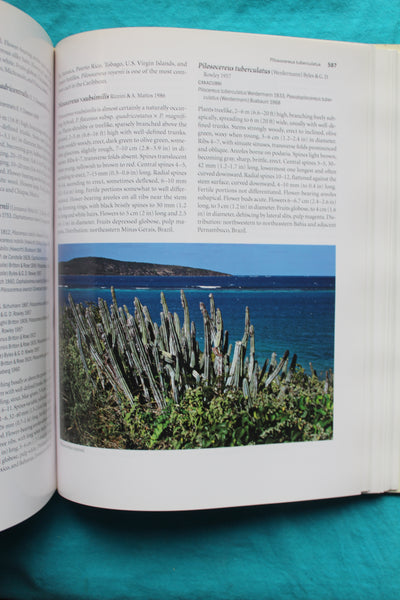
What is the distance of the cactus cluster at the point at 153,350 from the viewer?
1.67 ft

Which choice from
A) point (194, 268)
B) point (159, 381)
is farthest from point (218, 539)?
point (194, 268)

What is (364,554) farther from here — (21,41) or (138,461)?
(21,41)

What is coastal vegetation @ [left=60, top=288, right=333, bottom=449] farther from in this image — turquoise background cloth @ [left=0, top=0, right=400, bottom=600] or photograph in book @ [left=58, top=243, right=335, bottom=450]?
turquoise background cloth @ [left=0, top=0, right=400, bottom=600]

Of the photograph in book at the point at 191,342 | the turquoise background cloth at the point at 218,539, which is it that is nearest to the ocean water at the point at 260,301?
the photograph in book at the point at 191,342

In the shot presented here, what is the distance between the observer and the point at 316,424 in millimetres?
541

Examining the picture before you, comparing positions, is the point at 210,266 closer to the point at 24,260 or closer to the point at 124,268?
the point at 124,268

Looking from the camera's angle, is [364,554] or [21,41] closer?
[21,41]

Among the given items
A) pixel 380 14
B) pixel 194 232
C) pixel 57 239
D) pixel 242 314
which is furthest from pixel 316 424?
pixel 380 14

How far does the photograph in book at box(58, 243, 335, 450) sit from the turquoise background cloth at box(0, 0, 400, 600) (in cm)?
13

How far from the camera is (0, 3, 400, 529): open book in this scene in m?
0.49

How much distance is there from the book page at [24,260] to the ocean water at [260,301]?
0.05 meters

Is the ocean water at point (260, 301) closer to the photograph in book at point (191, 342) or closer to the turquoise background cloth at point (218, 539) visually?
the photograph in book at point (191, 342)

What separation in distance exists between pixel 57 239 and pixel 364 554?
56 centimetres

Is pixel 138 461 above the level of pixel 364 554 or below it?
above
